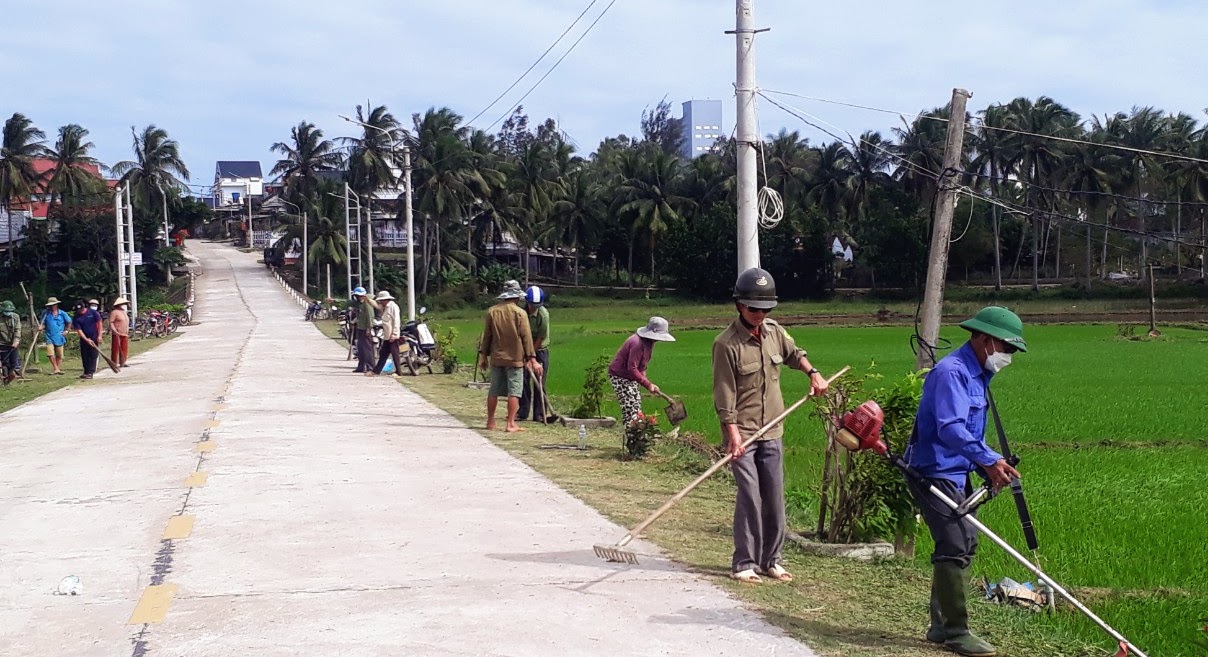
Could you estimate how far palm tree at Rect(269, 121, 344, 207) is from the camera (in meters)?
89.2

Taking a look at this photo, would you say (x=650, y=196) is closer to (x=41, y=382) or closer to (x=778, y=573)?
(x=41, y=382)

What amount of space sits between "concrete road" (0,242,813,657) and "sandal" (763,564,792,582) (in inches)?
18.3

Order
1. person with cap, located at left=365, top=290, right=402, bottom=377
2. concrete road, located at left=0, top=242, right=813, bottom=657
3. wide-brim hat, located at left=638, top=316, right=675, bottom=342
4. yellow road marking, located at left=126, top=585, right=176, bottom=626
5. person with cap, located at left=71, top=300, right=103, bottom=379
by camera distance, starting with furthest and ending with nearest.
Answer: person with cap, located at left=71, top=300, right=103, bottom=379 < person with cap, located at left=365, top=290, right=402, bottom=377 < wide-brim hat, located at left=638, top=316, right=675, bottom=342 < yellow road marking, located at left=126, top=585, right=176, bottom=626 < concrete road, located at left=0, top=242, right=813, bottom=657

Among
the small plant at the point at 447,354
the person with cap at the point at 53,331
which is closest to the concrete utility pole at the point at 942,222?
the small plant at the point at 447,354

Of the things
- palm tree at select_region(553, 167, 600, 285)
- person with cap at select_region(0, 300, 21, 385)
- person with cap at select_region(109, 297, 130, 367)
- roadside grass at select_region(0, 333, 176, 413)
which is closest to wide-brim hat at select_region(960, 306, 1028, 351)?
roadside grass at select_region(0, 333, 176, 413)

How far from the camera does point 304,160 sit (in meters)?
89.4

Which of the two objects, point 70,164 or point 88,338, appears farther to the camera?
point 70,164

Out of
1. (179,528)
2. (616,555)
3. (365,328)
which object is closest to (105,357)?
(365,328)

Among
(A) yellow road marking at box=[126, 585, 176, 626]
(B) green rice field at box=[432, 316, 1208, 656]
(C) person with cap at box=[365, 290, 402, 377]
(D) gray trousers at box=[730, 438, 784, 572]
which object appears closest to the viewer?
(A) yellow road marking at box=[126, 585, 176, 626]

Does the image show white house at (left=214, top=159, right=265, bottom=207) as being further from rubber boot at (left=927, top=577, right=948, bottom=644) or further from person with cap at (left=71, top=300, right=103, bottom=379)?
rubber boot at (left=927, top=577, right=948, bottom=644)

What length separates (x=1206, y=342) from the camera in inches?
1633

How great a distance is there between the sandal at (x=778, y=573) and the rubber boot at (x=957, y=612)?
1513 mm

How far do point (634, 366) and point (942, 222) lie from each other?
379cm

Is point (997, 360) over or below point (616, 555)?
over
